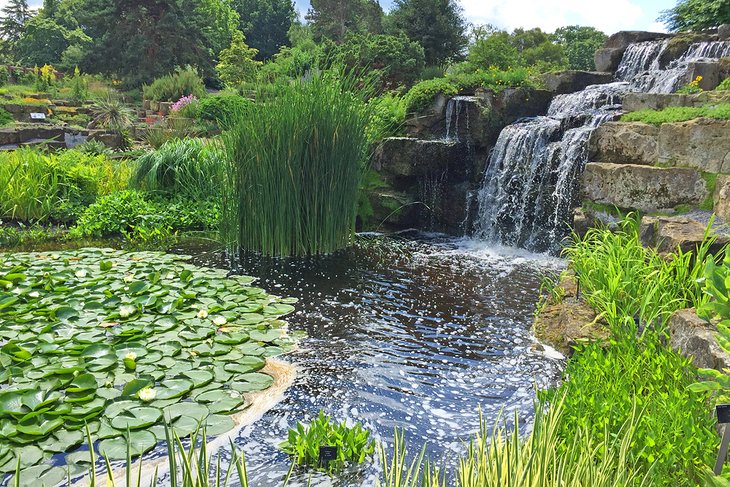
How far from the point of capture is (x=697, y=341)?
2.46m

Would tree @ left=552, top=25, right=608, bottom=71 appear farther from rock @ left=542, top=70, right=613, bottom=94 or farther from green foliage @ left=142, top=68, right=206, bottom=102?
green foliage @ left=142, top=68, right=206, bottom=102

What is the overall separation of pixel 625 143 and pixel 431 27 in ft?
40.7

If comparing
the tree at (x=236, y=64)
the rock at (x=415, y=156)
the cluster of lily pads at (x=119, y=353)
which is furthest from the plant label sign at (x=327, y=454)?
the tree at (x=236, y=64)

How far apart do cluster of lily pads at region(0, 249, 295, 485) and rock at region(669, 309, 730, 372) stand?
2.13 metres

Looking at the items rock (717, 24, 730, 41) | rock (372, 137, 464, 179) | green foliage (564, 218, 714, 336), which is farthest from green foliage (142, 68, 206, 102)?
green foliage (564, 218, 714, 336)

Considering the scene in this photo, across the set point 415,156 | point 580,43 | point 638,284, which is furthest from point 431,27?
point 638,284

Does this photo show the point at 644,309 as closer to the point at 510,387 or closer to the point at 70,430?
the point at 510,387

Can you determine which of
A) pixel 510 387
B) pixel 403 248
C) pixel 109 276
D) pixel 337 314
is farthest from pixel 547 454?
pixel 403 248

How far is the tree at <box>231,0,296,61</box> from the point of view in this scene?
37.6 meters

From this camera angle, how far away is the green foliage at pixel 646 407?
6.22 feet

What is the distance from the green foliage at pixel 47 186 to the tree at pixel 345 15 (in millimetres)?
26209

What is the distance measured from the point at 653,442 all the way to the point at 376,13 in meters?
35.7

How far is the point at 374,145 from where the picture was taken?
321 inches

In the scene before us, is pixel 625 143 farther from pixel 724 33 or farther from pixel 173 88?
pixel 173 88
